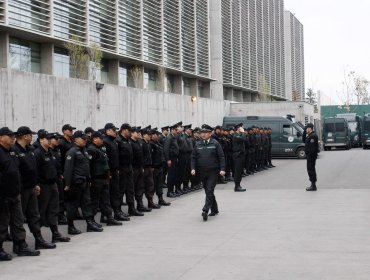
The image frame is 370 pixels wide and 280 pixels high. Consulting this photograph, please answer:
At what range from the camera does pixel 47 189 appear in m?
9.95

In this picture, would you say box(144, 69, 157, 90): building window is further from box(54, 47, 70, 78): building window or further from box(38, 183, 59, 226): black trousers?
box(38, 183, 59, 226): black trousers

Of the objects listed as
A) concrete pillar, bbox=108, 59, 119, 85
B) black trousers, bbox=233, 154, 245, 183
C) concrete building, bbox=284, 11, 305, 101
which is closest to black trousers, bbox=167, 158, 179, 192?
black trousers, bbox=233, 154, 245, 183

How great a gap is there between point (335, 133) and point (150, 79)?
15.5 m

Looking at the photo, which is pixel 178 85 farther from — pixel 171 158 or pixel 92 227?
pixel 92 227

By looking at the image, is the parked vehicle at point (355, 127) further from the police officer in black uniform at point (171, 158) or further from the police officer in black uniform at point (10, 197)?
the police officer in black uniform at point (10, 197)

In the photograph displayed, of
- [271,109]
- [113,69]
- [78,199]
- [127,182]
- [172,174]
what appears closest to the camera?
[78,199]

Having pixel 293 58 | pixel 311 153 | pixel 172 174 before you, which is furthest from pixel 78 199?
pixel 293 58

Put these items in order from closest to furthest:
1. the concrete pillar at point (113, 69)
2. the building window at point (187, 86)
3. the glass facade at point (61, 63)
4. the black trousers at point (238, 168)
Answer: the black trousers at point (238, 168), the glass facade at point (61, 63), the concrete pillar at point (113, 69), the building window at point (187, 86)

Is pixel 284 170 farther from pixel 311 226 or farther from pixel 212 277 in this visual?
pixel 212 277

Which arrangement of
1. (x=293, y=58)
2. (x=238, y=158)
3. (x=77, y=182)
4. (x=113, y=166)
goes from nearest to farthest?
(x=77, y=182), (x=113, y=166), (x=238, y=158), (x=293, y=58)

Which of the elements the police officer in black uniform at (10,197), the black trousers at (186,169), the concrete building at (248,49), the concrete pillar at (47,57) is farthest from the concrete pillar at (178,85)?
the police officer in black uniform at (10,197)

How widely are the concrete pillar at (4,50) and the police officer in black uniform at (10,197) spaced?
14459 millimetres

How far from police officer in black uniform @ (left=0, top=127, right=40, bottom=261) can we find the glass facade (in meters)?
17.3

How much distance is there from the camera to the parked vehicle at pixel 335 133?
43188 millimetres
